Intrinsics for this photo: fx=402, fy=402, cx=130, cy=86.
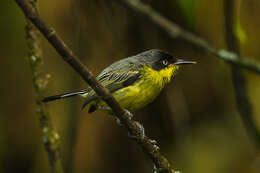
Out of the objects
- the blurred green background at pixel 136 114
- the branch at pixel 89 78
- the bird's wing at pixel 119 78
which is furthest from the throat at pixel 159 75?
the branch at pixel 89 78

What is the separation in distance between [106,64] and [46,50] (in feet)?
2.95

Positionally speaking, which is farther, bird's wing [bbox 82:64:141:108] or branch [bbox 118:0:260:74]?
bird's wing [bbox 82:64:141:108]

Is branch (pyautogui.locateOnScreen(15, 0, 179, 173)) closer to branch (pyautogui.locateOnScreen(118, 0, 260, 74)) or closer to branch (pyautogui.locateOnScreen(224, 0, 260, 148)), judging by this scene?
branch (pyautogui.locateOnScreen(224, 0, 260, 148))

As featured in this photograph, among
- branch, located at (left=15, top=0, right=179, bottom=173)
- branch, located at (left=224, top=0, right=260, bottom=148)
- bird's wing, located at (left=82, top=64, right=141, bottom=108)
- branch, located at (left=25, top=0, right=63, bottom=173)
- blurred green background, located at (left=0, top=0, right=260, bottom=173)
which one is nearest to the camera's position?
branch, located at (left=15, top=0, right=179, bottom=173)

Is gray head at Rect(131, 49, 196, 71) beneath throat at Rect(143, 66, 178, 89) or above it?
above

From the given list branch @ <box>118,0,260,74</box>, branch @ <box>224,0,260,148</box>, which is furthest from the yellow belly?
branch @ <box>224,0,260,148</box>

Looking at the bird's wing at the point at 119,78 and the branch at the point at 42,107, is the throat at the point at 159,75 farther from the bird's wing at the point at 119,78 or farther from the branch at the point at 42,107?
the branch at the point at 42,107

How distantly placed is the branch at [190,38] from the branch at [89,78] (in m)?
1.43

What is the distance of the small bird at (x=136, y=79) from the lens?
415 cm

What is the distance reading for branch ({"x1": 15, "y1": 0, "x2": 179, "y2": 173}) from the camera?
77.2 inches

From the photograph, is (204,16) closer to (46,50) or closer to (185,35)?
(185,35)

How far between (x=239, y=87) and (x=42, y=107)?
2.28 meters

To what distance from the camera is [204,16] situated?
241 inches

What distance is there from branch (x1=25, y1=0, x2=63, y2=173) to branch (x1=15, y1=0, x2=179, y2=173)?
28cm
